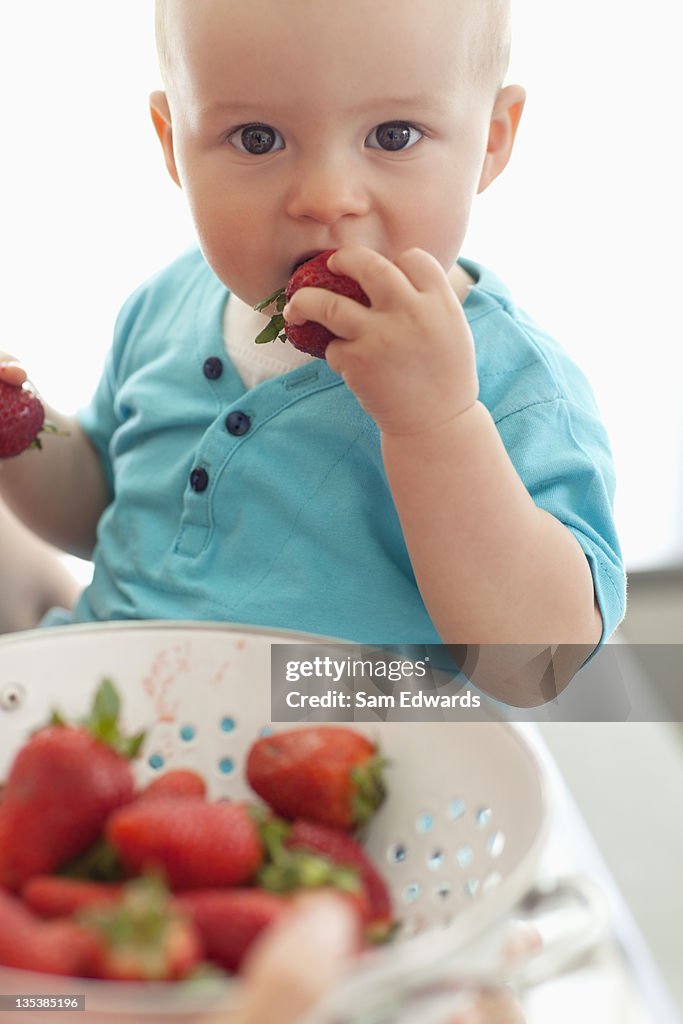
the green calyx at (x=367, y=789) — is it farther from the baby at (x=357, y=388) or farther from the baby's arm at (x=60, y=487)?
the baby's arm at (x=60, y=487)

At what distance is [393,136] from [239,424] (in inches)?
11.1

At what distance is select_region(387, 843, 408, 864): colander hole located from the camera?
71 centimetres

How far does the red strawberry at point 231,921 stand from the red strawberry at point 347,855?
3.5 inches

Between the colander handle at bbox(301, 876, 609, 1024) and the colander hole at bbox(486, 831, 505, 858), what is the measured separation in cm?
7

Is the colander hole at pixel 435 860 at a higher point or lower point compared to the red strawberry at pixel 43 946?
higher

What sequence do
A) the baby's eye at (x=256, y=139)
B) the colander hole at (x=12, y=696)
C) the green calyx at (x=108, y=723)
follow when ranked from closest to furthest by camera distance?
1. the green calyx at (x=108, y=723)
2. the colander hole at (x=12, y=696)
3. the baby's eye at (x=256, y=139)

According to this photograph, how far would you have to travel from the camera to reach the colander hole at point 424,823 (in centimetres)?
70

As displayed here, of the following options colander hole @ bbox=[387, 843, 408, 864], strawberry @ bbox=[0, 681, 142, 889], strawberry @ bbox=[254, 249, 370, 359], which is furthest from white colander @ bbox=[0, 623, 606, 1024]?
strawberry @ bbox=[254, 249, 370, 359]

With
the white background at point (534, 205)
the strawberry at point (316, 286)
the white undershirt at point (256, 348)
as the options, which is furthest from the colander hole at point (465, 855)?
the white background at point (534, 205)

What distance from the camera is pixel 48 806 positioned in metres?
0.59

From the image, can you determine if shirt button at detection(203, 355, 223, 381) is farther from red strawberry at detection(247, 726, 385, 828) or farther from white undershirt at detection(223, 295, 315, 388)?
red strawberry at detection(247, 726, 385, 828)

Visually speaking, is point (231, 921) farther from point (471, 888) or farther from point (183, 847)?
point (471, 888)

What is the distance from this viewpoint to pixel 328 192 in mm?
838

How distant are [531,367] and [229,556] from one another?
0.30 meters
